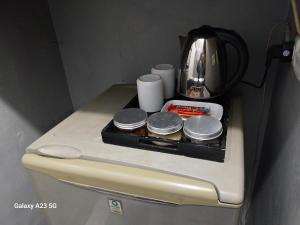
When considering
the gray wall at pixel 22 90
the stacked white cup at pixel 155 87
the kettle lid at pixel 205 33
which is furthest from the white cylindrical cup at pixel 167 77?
the gray wall at pixel 22 90

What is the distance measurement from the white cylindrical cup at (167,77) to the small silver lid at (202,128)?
175 millimetres

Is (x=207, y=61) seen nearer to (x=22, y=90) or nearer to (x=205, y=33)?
(x=205, y=33)

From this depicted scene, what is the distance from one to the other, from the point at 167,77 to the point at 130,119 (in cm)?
20

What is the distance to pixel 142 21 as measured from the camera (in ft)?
2.83

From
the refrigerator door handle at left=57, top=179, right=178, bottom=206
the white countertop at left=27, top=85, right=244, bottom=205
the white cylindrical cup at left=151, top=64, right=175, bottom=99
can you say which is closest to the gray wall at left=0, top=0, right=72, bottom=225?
the white countertop at left=27, top=85, right=244, bottom=205

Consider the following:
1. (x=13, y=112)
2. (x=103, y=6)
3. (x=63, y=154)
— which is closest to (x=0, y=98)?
(x=13, y=112)

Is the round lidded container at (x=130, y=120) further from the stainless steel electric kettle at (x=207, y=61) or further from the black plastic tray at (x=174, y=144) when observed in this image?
the stainless steel electric kettle at (x=207, y=61)

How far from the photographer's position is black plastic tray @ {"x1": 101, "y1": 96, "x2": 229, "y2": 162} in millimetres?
518

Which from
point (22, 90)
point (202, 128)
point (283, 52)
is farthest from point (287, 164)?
point (22, 90)

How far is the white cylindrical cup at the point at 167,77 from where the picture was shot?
0.72 meters

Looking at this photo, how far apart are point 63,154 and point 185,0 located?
0.62m

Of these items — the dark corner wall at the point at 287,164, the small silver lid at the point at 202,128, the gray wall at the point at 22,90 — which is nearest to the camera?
the dark corner wall at the point at 287,164

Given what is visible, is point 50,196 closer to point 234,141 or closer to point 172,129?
point 172,129

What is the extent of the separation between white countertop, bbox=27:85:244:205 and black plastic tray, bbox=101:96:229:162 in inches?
0.4
